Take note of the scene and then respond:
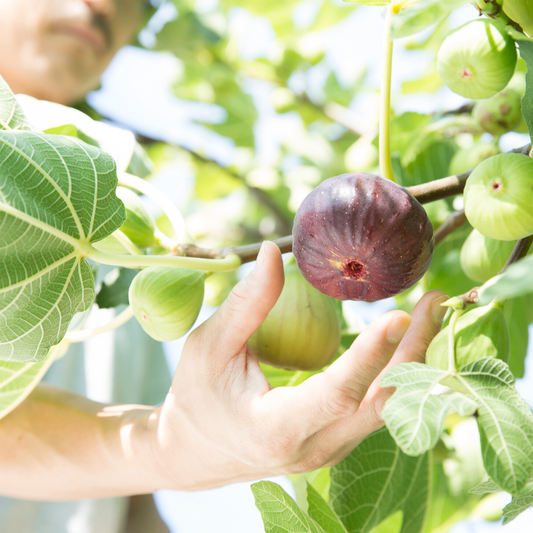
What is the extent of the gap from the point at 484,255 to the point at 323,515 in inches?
15.0

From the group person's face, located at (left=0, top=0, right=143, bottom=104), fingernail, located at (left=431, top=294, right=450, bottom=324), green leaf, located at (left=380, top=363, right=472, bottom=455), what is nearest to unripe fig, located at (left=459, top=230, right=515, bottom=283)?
fingernail, located at (left=431, top=294, right=450, bottom=324)

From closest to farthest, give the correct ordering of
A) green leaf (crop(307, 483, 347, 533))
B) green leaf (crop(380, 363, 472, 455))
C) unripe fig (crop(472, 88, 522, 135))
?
green leaf (crop(380, 363, 472, 455))
green leaf (crop(307, 483, 347, 533))
unripe fig (crop(472, 88, 522, 135))

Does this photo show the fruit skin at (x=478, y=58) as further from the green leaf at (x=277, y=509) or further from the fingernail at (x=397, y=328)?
the green leaf at (x=277, y=509)

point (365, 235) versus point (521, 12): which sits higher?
point (521, 12)

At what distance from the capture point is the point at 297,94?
175 cm

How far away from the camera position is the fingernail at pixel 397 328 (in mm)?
515

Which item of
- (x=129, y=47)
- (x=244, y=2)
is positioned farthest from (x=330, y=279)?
(x=129, y=47)

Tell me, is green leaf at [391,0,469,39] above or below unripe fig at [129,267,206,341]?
above

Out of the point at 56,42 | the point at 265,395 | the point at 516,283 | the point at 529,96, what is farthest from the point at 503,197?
the point at 56,42

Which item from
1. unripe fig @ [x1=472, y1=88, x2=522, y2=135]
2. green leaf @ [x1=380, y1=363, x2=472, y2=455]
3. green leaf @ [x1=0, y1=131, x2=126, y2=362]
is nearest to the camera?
green leaf @ [x1=380, y1=363, x2=472, y2=455]

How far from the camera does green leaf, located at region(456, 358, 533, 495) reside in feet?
1.34

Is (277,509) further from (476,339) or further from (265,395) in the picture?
(476,339)

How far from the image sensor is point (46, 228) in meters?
0.51

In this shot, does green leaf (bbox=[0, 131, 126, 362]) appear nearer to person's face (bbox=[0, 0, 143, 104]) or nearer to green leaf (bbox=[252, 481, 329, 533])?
green leaf (bbox=[252, 481, 329, 533])
